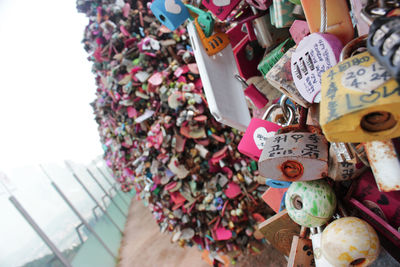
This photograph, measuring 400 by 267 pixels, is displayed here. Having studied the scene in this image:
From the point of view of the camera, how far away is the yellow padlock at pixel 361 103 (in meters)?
0.26

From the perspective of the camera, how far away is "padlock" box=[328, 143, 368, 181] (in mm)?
443

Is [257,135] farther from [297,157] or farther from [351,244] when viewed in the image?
[351,244]

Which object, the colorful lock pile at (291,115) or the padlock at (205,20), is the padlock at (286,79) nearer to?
the colorful lock pile at (291,115)

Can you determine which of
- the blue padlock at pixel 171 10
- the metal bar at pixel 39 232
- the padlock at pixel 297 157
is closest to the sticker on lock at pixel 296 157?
the padlock at pixel 297 157

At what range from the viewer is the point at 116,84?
2771 mm

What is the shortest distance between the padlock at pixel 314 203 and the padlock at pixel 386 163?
6.6 inches

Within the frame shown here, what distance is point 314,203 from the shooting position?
1.70 feet

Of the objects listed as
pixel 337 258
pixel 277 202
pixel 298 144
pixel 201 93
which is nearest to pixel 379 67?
pixel 298 144

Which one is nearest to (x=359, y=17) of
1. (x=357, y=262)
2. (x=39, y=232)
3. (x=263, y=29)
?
(x=263, y=29)

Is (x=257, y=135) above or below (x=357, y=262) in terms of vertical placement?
above

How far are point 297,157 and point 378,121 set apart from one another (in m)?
0.20

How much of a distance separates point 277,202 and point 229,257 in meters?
2.13

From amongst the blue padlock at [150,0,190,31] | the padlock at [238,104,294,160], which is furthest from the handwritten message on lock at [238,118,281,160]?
the blue padlock at [150,0,190,31]

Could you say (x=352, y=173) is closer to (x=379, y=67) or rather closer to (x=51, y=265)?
(x=379, y=67)
